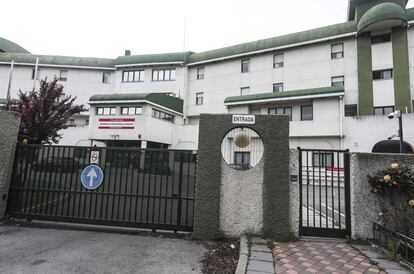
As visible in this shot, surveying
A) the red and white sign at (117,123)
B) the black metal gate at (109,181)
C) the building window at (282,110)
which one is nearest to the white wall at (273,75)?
the building window at (282,110)

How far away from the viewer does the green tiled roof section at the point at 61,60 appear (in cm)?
2925

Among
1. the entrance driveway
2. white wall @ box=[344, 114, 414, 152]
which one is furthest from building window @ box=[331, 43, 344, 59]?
the entrance driveway

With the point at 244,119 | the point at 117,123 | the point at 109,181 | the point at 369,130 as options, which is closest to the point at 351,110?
the point at 369,130

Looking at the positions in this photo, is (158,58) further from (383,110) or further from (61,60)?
(383,110)

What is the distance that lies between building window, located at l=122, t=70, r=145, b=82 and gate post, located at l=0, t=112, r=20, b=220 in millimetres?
22748

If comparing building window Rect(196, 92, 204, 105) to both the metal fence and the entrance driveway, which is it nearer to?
the entrance driveway

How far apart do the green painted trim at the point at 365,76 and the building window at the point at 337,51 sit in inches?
51.4

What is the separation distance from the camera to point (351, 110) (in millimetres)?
21312

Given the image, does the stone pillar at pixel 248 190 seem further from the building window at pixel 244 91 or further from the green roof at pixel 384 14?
the building window at pixel 244 91

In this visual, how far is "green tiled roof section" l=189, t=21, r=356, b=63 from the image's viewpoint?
21.8 metres

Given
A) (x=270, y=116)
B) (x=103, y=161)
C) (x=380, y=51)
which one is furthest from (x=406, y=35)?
(x=103, y=161)

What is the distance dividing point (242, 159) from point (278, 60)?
2122 centimetres

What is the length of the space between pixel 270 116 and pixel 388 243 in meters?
3.46

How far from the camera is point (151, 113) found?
22594 mm
